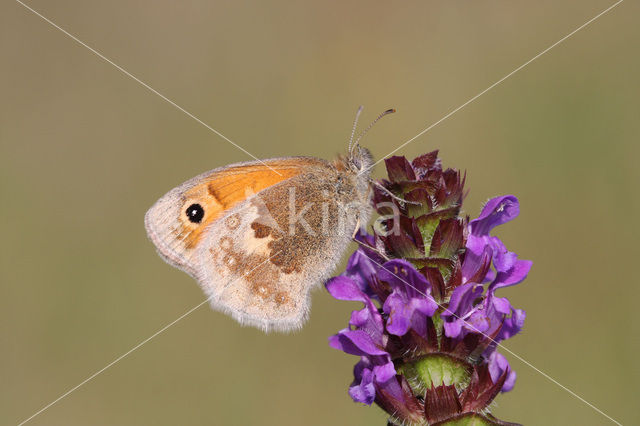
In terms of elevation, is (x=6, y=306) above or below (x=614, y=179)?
above

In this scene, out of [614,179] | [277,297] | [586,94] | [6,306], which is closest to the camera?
[277,297]

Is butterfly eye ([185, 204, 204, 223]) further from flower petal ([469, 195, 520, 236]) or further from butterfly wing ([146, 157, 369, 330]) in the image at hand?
flower petal ([469, 195, 520, 236])

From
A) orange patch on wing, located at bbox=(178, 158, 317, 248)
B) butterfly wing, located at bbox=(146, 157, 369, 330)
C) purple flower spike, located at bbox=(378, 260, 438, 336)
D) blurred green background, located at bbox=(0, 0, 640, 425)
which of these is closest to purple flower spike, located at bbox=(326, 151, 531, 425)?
purple flower spike, located at bbox=(378, 260, 438, 336)

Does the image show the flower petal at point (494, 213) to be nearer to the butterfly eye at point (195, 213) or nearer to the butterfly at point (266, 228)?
the butterfly at point (266, 228)

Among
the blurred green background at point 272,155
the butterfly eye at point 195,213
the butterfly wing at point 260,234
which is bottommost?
the blurred green background at point 272,155

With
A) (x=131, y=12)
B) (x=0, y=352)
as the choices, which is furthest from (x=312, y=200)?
(x=131, y=12)

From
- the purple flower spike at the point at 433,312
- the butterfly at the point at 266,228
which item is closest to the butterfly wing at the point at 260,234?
the butterfly at the point at 266,228

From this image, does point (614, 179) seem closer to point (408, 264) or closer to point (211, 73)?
point (408, 264)
